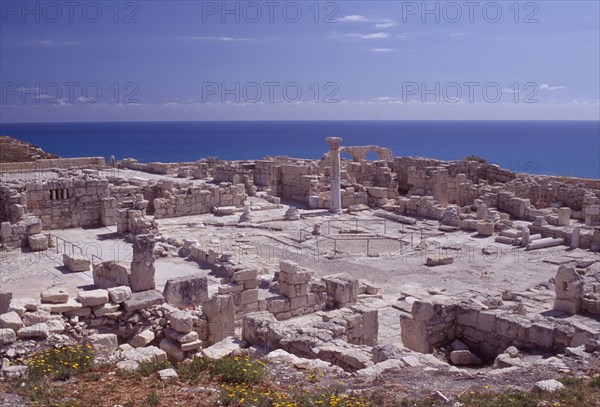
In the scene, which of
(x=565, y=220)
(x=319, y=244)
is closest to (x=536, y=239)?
(x=565, y=220)

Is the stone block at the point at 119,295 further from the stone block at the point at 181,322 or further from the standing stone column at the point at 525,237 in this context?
the standing stone column at the point at 525,237

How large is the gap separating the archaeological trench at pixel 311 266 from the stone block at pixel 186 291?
38 millimetres

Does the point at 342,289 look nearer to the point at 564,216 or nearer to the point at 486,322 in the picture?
the point at 486,322

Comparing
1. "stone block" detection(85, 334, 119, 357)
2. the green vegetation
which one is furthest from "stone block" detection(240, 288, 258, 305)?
the green vegetation

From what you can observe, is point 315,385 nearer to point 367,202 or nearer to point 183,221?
point 183,221

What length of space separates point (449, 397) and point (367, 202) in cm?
2140

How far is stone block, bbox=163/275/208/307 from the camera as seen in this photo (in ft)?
38.0

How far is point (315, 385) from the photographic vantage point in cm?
729

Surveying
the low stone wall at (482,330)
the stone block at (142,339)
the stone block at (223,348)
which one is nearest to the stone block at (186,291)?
the stone block at (142,339)

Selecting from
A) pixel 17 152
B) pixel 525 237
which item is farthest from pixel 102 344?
pixel 17 152

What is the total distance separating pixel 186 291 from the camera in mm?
11781

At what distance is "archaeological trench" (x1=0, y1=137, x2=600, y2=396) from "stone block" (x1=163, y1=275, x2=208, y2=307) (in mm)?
38

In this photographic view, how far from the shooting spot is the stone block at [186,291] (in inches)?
456

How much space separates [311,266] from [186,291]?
6.37 meters
